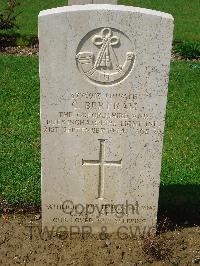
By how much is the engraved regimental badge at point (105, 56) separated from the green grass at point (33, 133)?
5.73ft

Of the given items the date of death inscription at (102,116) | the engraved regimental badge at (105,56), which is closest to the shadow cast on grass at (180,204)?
the date of death inscription at (102,116)

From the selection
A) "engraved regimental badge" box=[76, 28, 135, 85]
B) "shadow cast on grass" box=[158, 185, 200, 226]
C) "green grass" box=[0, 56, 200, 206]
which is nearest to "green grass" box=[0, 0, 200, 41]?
"green grass" box=[0, 56, 200, 206]

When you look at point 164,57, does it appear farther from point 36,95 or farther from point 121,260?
point 36,95

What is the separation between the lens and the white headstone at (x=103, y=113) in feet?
13.3

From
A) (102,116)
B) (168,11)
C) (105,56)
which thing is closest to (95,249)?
(102,116)

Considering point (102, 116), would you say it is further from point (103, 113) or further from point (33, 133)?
point (33, 133)

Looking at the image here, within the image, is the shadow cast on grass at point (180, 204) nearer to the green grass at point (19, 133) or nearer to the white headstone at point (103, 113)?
the white headstone at point (103, 113)

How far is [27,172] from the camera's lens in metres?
6.11

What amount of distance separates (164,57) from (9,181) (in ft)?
8.40

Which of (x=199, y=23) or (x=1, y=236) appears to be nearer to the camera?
(x=1, y=236)

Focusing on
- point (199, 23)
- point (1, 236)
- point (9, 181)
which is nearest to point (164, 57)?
point (1, 236)

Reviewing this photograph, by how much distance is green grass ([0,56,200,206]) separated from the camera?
19.3ft

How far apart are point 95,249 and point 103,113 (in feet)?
3.94

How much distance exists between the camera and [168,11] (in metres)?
19.1
